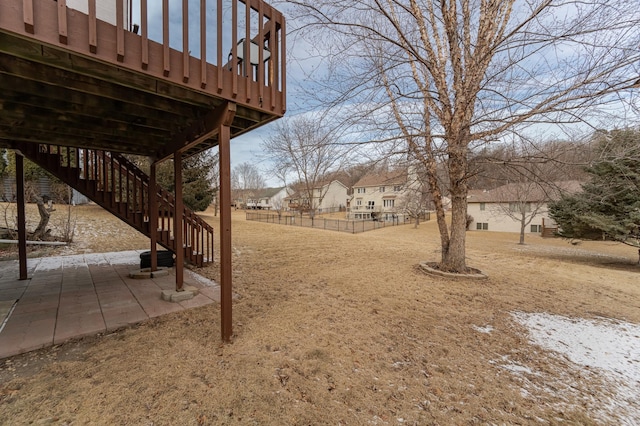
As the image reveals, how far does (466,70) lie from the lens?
15.9 feet

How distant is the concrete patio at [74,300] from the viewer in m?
2.82

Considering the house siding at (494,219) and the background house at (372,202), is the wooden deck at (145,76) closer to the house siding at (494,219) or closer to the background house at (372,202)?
the house siding at (494,219)

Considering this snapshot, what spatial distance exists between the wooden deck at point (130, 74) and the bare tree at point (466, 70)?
2.12 metres

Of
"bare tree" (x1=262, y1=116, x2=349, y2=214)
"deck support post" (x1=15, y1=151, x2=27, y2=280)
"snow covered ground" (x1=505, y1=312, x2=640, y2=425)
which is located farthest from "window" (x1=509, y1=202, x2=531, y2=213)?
"deck support post" (x1=15, y1=151, x2=27, y2=280)

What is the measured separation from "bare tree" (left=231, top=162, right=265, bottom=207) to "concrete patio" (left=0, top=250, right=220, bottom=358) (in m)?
42.8

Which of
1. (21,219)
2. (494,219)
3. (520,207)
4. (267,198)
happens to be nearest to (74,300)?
(21,219)

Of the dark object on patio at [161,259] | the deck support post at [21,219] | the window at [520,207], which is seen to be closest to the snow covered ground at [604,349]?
the dark object on patio at [161,259]

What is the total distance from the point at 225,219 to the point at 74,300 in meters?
3.03

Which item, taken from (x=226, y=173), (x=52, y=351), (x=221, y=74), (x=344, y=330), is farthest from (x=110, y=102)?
(x=344, y=330)

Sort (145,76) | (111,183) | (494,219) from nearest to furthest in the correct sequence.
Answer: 1. (145,76)
2. (111,183)
3. (494,219)

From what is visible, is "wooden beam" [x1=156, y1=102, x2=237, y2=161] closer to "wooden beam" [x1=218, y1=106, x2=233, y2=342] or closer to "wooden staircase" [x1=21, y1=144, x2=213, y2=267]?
"wooden beam" [x1=218, y1=106, x2=233, y2=342]

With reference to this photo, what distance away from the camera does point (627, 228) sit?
8578 millimetres

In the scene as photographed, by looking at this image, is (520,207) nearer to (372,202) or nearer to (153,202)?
(153,202)

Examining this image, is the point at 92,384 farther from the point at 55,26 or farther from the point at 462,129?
the point at 462,129
